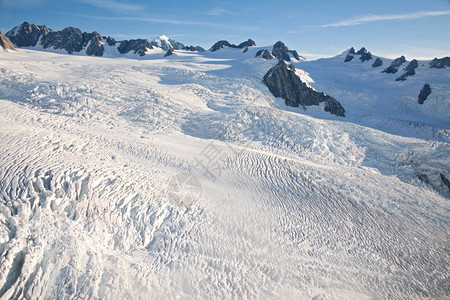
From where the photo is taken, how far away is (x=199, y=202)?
13.5m

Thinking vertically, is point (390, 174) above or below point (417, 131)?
below

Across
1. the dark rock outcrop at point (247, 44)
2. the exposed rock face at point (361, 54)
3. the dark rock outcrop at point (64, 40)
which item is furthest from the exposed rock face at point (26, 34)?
the exposed rock face at point (361, 54)

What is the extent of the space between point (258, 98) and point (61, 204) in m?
26.6

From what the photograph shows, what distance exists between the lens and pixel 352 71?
193 feet

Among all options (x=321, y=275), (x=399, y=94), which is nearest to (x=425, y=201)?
(x=321, y=275)

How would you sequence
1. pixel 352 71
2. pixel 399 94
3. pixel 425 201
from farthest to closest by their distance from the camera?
pixel 352 71, pixel 399 94, pixel 425 201

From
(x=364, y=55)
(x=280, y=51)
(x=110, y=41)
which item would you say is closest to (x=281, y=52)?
(x=280, y=51)

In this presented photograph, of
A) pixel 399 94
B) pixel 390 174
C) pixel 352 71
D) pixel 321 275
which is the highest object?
pixel 352 71

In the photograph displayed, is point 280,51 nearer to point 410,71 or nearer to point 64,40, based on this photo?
point 410,71

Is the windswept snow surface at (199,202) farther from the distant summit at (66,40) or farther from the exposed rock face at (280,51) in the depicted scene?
the exposed rock face at (280,51)

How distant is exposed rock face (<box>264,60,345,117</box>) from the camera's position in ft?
112

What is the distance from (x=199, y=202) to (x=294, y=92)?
27758 mm

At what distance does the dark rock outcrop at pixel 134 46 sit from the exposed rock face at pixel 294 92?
44731 mm

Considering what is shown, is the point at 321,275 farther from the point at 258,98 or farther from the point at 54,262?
the point at 258,98
